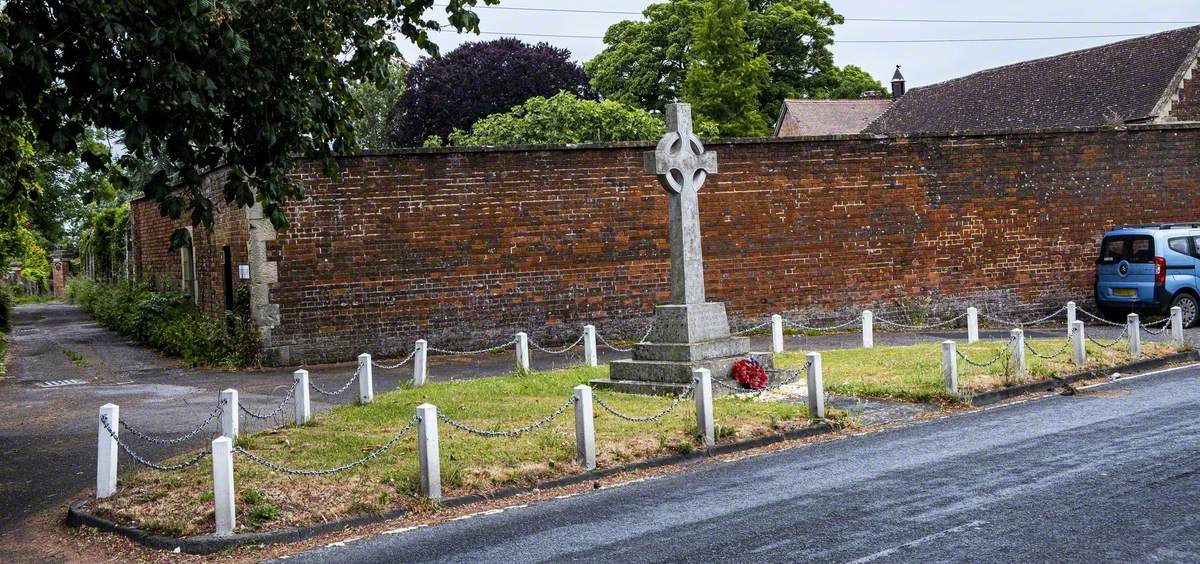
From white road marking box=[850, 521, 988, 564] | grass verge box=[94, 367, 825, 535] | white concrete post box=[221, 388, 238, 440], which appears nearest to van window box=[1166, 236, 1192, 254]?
grass verge box=[94, 367, 825, 535]

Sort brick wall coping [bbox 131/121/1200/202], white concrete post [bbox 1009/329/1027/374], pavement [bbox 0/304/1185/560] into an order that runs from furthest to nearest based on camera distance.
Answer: brick wall coping [bbox 131/121/1200/202] → white concrete post [bbox 1009/329/1027/374] → pavement [bbox 0/304/1185/560]

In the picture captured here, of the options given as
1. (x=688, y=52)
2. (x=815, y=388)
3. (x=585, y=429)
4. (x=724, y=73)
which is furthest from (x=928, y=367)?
(x=688, y=52)

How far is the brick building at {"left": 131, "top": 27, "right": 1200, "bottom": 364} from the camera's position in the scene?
19.4 metres

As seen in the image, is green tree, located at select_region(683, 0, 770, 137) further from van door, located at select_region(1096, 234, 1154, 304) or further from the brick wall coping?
van door, located at select_region(1096, 234, 1154, 304)

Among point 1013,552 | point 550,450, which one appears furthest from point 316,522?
point 1013,552

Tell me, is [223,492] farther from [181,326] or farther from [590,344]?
[181,326]

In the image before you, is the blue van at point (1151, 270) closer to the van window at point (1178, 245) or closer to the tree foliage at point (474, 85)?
the van window at point (1178, 245)

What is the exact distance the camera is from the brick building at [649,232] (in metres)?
19.4

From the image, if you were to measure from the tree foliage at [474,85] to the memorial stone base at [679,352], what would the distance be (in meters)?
36.9

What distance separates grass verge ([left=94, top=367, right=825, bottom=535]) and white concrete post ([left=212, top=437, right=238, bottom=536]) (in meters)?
0.17

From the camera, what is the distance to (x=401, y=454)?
10.3 metres

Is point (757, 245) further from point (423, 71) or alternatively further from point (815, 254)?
point (423, 71)

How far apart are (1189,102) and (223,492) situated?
3217 cm

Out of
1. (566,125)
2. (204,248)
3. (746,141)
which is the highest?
(566,125)
